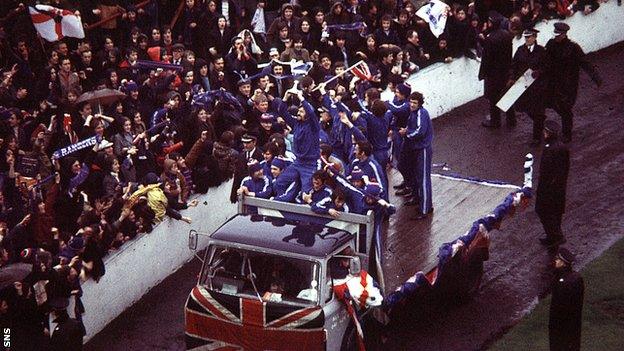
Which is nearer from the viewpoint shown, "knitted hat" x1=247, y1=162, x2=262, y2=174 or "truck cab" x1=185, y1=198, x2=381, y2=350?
"truck cab" x1=185, y1=198, x2=381, y2=350

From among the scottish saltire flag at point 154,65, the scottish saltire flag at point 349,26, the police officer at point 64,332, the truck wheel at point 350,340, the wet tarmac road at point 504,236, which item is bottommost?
the wet tarmac road at point 504,236

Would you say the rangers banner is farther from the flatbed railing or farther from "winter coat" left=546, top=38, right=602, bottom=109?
"winter coat" left=546, top=38, right=602, bottom=109

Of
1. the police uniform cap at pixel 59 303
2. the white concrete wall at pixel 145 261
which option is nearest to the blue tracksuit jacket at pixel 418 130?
the white concrete wall at pixel 145 261

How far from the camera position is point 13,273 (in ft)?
44.8

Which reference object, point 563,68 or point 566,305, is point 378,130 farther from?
point 563,68

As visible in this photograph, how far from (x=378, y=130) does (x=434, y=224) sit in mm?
1813

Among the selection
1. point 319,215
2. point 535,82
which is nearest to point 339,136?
point 319,215

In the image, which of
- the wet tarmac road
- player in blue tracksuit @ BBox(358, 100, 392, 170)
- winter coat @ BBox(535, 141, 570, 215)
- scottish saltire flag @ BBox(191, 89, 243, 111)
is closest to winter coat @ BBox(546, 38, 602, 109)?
the wet tarmac road

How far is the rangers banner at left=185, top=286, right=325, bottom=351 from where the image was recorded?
13.1m

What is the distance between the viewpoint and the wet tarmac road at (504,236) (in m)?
15.4

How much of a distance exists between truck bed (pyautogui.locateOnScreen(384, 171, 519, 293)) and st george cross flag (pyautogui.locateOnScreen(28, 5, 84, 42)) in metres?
6.25

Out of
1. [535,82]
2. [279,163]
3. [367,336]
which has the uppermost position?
[279,163]

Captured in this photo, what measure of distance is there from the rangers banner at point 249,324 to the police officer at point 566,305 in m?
2.63

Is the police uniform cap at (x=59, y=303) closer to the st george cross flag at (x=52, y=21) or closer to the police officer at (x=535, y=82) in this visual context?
the st george cross flag at (x=52, y=21)
